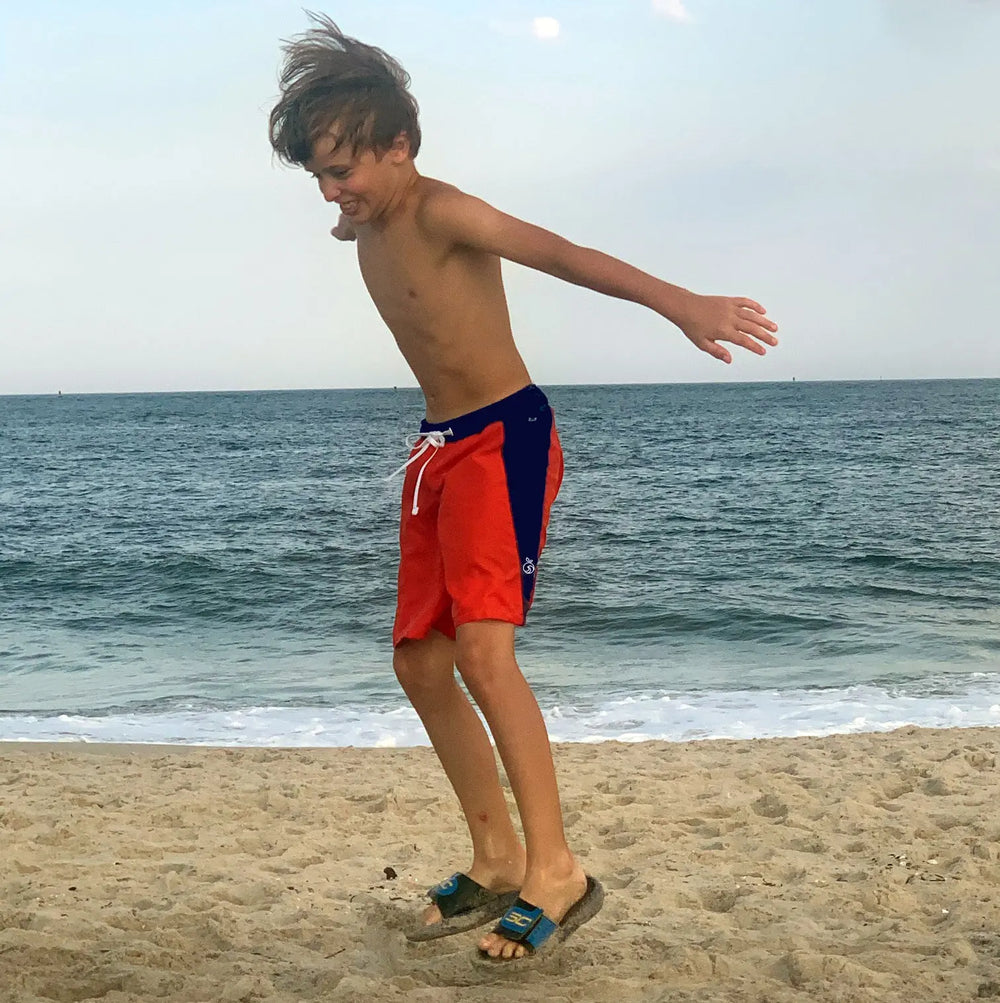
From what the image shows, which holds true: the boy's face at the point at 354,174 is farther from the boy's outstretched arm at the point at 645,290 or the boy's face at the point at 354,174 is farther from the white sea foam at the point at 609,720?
the white sea foam at the point at 609,720

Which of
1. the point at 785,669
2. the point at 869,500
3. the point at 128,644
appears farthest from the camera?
the point at 869,500

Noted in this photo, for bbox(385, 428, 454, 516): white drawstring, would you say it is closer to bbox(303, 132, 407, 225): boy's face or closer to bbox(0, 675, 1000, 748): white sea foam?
bbox(303, 132, 407, 225): boy's face

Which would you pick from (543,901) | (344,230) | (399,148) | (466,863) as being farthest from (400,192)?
(466,863)

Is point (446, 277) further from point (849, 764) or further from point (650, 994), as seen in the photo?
point (849, 764)

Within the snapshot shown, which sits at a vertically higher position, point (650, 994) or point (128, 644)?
point (650, 994)

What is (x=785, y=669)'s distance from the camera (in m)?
9.23

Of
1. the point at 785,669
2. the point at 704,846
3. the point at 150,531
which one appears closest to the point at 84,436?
the point at 150,531

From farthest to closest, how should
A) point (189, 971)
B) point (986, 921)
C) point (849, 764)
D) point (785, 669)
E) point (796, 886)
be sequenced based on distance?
point (785, 669) → point (849, 764) → point (796, 886) → point (986, 921) → point (189, 971)

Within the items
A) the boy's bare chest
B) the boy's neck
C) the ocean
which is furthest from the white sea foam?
the boy's neck

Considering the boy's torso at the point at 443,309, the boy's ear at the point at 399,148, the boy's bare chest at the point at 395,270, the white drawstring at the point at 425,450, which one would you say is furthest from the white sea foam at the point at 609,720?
the boy's ear at the point at 399,148

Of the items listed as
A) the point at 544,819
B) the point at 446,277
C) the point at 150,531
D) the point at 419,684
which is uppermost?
the point at 446,277

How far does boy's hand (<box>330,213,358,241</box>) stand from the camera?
10.8ft

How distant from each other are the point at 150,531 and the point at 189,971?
18902 mm

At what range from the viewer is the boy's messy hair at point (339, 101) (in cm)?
276
